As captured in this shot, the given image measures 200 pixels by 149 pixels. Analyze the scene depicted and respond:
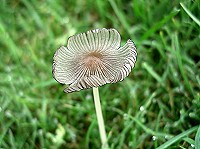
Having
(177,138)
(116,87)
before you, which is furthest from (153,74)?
(177,138)

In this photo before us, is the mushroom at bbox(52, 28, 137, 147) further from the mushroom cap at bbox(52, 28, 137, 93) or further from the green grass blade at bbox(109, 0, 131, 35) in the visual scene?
the green grass blade at bbox(109, 0, 131, 35)

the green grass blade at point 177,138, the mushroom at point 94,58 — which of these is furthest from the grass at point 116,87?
the mushroom at point 94,58

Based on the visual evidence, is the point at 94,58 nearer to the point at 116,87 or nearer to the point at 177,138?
the point at 177,138

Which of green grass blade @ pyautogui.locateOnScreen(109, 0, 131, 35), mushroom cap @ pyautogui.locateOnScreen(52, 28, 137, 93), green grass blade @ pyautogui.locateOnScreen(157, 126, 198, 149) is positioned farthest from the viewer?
green grass blade @ pyautogui.locateOnScreen(109, 0, 131, 35)

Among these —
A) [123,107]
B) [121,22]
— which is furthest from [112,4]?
[123,107]

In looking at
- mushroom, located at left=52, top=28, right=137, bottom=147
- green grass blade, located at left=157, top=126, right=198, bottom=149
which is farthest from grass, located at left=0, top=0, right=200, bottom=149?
mushroom, located at left=52, top=28, right=137, bottom=147

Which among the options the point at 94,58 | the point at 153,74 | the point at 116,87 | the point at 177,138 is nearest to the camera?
the point at 94,58
